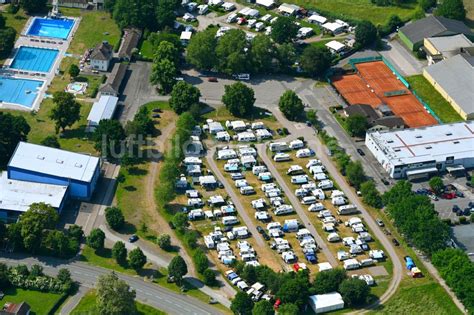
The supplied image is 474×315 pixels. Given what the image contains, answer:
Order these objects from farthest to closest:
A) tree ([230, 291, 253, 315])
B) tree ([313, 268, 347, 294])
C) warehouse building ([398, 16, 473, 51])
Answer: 1. warehouse building ([398, 16, 473, 51])
2. tree ([313, 268, 347, 294])
3. tree ([230, 291, 253, 315])

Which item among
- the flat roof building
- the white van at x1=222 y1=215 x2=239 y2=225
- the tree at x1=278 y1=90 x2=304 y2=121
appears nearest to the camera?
the white van at x1=222 y1=215 x2=239 y2=225

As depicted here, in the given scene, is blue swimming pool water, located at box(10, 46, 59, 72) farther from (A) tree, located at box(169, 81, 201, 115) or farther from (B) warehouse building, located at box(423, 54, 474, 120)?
(B) warehouse building, located at box(423, 54, 474, 120)

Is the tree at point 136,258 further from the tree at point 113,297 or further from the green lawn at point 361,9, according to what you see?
the green lawn at point 361,9

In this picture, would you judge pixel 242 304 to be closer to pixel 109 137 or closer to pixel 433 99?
pixel 109 137

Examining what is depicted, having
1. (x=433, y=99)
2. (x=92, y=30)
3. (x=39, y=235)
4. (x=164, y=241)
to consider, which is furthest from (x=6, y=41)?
(x=433, y=99)

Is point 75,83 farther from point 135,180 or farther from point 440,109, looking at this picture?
point 440,109

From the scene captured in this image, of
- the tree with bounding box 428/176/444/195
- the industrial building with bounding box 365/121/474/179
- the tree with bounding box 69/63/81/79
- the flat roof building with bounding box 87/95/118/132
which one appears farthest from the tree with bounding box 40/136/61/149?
the tree with bounding box 428/176/444/195
